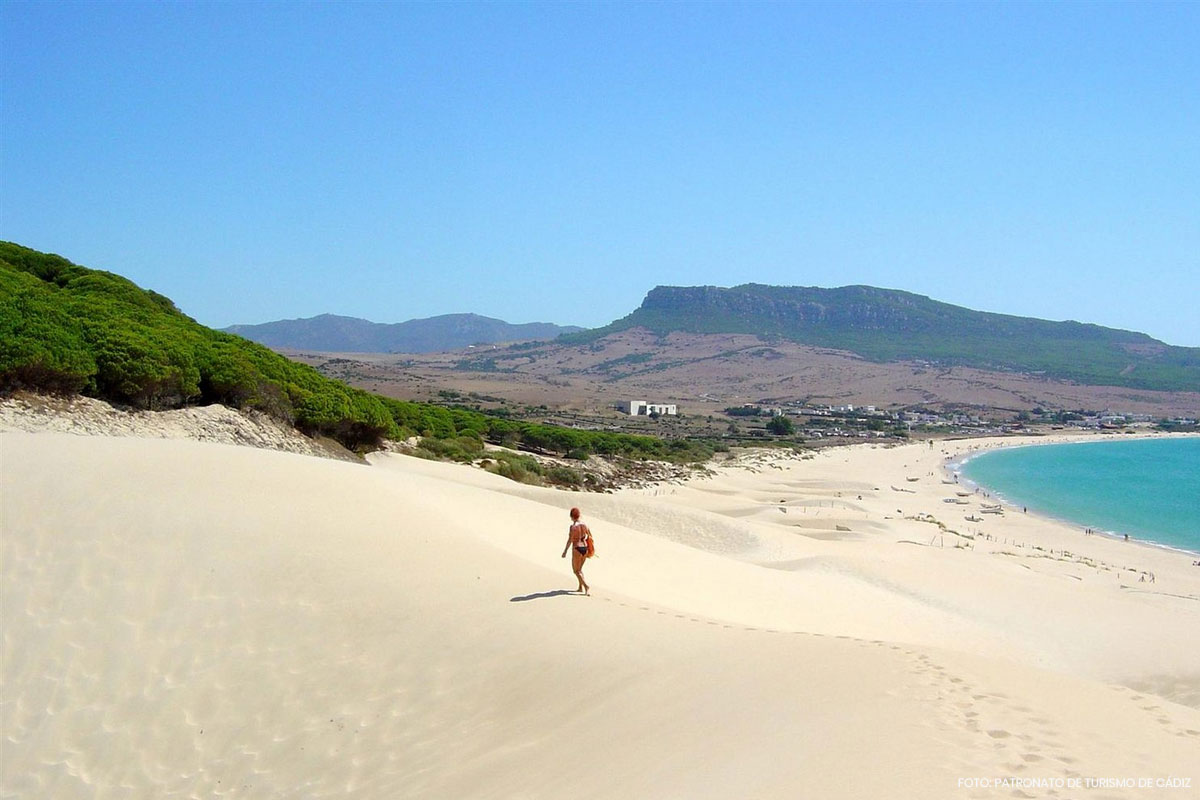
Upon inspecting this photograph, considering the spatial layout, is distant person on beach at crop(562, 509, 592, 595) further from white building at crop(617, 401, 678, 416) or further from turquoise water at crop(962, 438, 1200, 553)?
white building at crop(617, 401, 678, 416)

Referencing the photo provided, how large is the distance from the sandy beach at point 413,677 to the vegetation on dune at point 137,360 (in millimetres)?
7459

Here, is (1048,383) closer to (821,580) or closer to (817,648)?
(821,580)

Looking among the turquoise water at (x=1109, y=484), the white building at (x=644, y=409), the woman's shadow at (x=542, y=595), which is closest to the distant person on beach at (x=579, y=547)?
the woman's shadow at (x=542, y=595)

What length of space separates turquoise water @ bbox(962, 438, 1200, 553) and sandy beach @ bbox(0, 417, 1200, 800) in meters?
36.0

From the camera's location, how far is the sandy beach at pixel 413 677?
6184mm

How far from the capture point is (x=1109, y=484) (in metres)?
63.8

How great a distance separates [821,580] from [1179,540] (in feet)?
97.0

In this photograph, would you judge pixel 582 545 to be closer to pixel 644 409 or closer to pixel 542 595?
pixel 542 595

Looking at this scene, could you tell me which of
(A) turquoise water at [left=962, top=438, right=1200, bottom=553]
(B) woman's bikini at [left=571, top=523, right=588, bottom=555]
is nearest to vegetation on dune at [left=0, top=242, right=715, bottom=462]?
(B) woman's bikini at [left=571, top=523, right=588, bottom=555]

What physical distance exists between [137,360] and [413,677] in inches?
685

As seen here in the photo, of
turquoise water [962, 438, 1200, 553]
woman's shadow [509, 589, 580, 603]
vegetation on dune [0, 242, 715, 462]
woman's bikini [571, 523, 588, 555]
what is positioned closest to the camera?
woman's shadow [509, 589, 580, 603]

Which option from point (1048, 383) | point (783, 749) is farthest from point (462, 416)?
point (1048, 383)

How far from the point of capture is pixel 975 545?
32.8 meters

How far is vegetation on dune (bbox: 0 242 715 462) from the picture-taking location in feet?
62.7
